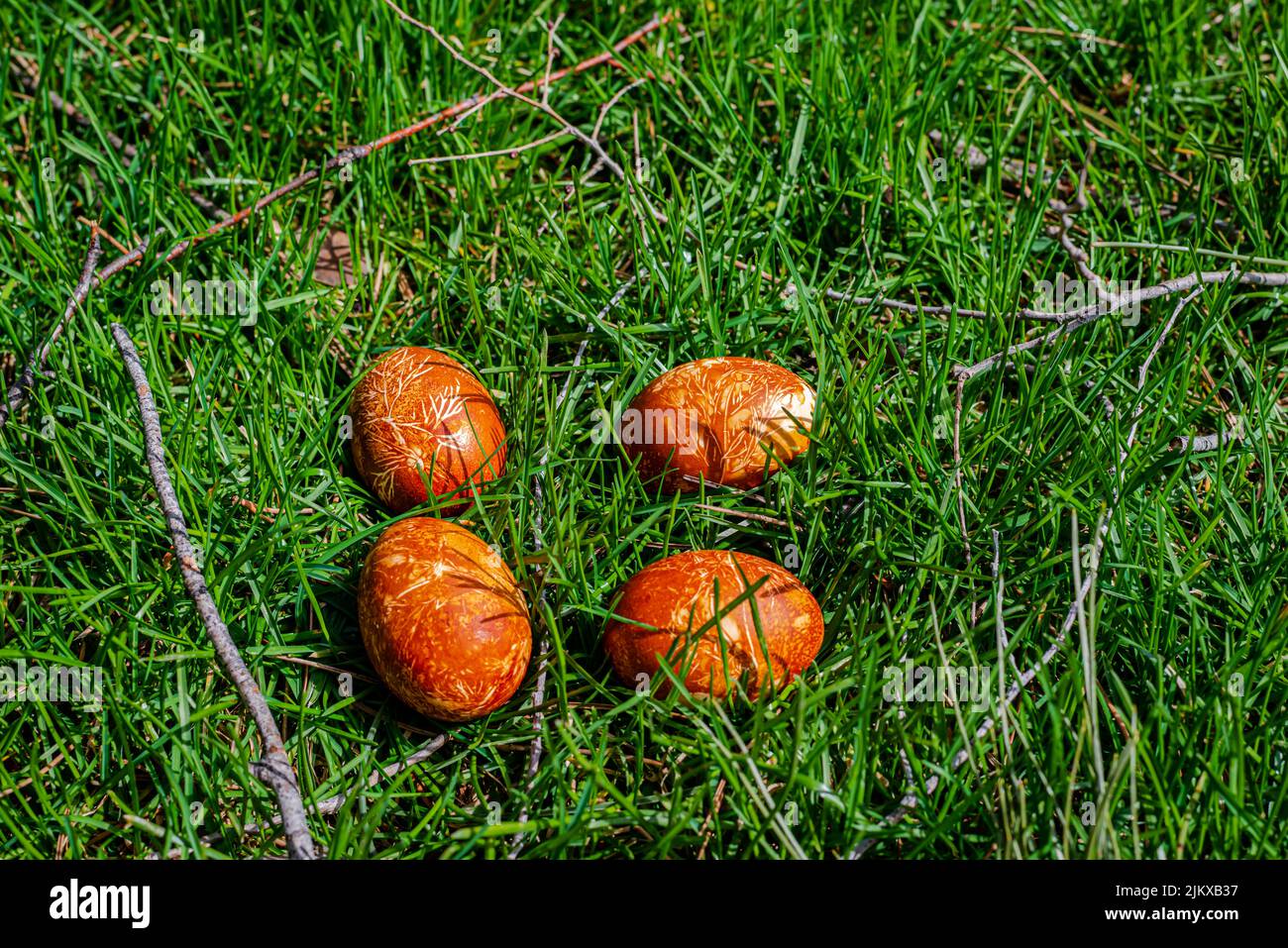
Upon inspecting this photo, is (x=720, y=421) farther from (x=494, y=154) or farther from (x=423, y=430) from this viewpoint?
(x=494, y=154)

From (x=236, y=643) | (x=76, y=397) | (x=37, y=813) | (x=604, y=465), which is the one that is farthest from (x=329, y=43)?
(x=37, y=813)

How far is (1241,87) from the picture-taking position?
10.9 feet

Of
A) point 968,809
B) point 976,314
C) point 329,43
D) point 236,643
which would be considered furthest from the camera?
point 329,43

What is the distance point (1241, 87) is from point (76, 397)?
3511 mm

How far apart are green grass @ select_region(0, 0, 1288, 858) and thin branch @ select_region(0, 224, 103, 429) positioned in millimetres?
56

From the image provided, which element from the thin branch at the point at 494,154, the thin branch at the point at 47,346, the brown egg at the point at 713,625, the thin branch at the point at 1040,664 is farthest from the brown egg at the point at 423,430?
the thin branch at the point at 1040,664

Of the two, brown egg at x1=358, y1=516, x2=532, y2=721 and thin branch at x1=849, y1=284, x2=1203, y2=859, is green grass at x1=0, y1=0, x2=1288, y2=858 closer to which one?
thin branch at x1=849, y1=284, x2=1203, y2=859

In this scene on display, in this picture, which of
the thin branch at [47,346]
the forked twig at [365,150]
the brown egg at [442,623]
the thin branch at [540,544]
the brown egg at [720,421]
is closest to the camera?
the brown egg at [442,623]

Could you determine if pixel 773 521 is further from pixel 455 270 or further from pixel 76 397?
pixel 76 397

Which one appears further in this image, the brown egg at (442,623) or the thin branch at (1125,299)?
the thin branch at (1125,299)

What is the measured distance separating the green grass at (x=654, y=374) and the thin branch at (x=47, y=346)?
56 mm

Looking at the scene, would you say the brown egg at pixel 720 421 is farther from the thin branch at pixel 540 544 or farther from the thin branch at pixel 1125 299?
the thin branch at pixel 1125 299

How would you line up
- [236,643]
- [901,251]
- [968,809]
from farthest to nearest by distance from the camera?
[901,251] < [236,643] < [968,809]

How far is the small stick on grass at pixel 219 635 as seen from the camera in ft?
6.49
